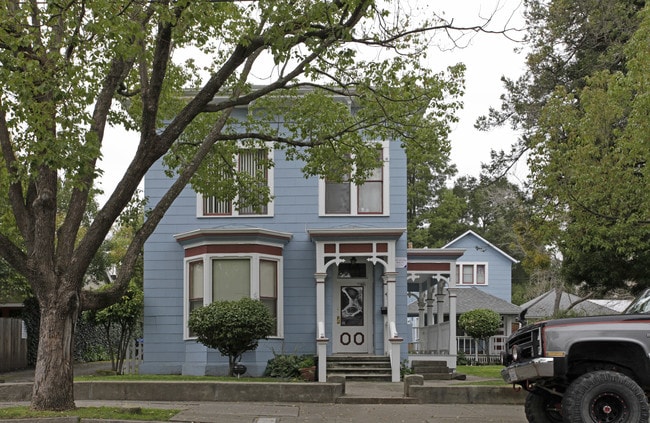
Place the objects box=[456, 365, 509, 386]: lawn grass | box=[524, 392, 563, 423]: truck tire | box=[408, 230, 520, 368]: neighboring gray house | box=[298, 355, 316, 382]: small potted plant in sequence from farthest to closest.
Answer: box=[408, 230, 520, 368]: neighboring gray house
box=[298, 355, 316, 382]: small potted plant
box=[456, 365, 509, 386]: lawn grass
box=[524, 392, 563, 423]: truck tire

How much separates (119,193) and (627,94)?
32.7ft

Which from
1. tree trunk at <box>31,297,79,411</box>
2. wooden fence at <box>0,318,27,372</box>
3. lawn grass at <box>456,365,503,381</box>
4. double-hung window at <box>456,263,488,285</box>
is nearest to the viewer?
tree trunk at <box>31,297,79,411</box>

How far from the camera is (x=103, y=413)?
39.3 feet

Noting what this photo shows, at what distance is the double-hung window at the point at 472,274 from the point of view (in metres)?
48.3

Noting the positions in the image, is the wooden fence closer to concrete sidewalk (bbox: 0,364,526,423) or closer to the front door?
the front door

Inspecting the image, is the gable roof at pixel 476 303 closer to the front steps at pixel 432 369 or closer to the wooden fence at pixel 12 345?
the front steps at pixel 432 369

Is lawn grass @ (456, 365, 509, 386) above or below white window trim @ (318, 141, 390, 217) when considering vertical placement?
below

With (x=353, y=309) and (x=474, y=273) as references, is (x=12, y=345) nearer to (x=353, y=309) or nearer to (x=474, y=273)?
(x=353, y=309)

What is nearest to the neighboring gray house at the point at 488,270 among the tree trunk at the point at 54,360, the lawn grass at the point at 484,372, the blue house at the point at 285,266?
the lawn grass at the point at 484,372

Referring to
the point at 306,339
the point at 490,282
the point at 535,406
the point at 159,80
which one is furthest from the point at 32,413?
the point at 490,282

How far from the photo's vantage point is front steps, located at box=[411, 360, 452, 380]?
71.1 ft

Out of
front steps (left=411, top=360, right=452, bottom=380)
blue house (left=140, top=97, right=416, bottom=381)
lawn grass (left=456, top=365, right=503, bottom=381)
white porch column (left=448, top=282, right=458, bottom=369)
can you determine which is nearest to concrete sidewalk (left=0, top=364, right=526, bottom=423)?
front steps (left=411, top=360, right=452, bottom=380)

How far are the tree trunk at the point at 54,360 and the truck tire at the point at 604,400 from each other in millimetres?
6630

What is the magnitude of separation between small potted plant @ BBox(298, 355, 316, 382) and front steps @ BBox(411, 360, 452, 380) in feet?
8.86
